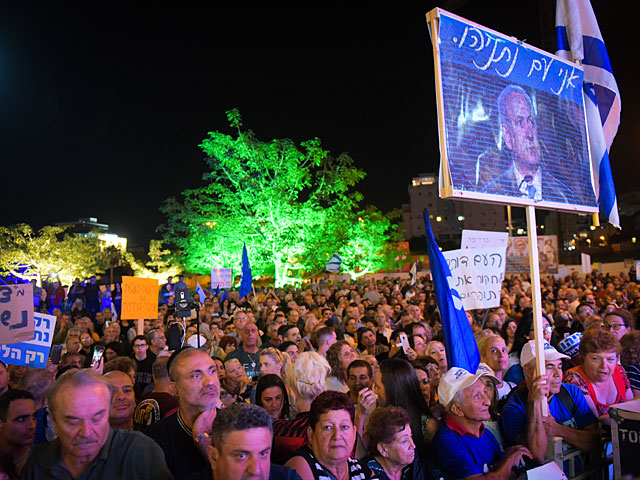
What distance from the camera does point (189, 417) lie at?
130 inches

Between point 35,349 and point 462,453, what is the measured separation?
504cm

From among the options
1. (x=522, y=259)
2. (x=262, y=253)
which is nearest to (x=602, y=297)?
(x=522, y=259)

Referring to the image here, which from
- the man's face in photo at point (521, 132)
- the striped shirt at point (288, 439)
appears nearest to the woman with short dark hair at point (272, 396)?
the striped shirt at point (288, 439)

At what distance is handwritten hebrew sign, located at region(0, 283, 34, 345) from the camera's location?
547 centimetres

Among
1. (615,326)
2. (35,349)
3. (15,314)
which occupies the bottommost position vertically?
(35,349)

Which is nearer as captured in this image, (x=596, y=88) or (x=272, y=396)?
(x=272, y=396)

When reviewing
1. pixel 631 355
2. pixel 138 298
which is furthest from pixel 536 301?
pixel 138 298

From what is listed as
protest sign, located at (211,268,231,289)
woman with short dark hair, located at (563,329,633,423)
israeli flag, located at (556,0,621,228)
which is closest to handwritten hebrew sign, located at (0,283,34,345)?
woman with short dark hair, located at (563,329,633,423)

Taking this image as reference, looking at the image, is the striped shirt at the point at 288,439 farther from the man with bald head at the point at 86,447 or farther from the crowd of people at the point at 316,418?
the man with bald head at the point at 86,447

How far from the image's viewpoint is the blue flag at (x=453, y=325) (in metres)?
3.97

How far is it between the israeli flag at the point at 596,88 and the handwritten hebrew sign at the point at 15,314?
6.27 metres

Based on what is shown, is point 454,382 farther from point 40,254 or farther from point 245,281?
point 40,254

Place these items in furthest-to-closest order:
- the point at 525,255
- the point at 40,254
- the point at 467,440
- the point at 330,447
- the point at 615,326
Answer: the point at 40,254
the point at 525,255
the point at 615,326
the point at 467,440
the point at 330,447

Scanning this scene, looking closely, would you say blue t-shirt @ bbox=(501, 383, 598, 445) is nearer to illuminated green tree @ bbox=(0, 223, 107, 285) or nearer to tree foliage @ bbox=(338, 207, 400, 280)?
tree foliage @ bbox=(338, 207, 400, 280)
